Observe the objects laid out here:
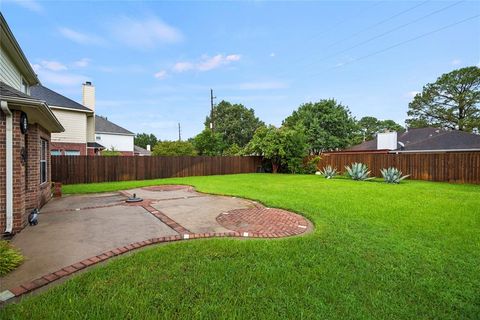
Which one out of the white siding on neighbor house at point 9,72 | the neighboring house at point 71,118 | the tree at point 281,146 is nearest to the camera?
the white siding on neighbor house at point 9,72

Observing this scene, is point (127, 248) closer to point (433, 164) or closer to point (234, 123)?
point (433, 164)

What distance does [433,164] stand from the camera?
42.1ft

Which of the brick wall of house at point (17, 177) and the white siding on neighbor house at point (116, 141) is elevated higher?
the white siding on neighbor house at point (116, 141)

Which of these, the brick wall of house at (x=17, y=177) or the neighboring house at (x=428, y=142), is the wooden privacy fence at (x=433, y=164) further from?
the brick wall of house at (x=17, y=177)

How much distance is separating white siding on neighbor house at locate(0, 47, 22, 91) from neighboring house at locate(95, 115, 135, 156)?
2041 cm

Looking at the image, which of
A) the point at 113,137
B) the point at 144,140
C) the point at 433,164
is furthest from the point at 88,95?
the point at 144,140

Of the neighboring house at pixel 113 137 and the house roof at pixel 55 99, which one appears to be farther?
the neighboring house at pixel 113 137

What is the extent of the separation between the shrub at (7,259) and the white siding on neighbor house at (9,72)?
474 centimetres

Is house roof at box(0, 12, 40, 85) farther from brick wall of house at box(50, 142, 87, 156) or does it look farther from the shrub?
brick wall of house at box(50, 142, 87, 156)

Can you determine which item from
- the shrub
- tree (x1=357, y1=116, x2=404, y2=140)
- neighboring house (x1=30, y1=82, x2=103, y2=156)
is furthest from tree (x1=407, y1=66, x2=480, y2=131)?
the shrub

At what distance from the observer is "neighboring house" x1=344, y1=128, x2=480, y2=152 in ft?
55.6

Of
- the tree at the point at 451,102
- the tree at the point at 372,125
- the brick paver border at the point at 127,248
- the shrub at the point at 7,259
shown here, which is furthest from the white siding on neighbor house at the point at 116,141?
the tree at the point at 372,125

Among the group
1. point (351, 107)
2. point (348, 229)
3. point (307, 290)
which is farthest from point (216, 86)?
point (307, 290)

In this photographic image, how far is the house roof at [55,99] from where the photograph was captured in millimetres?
14872
